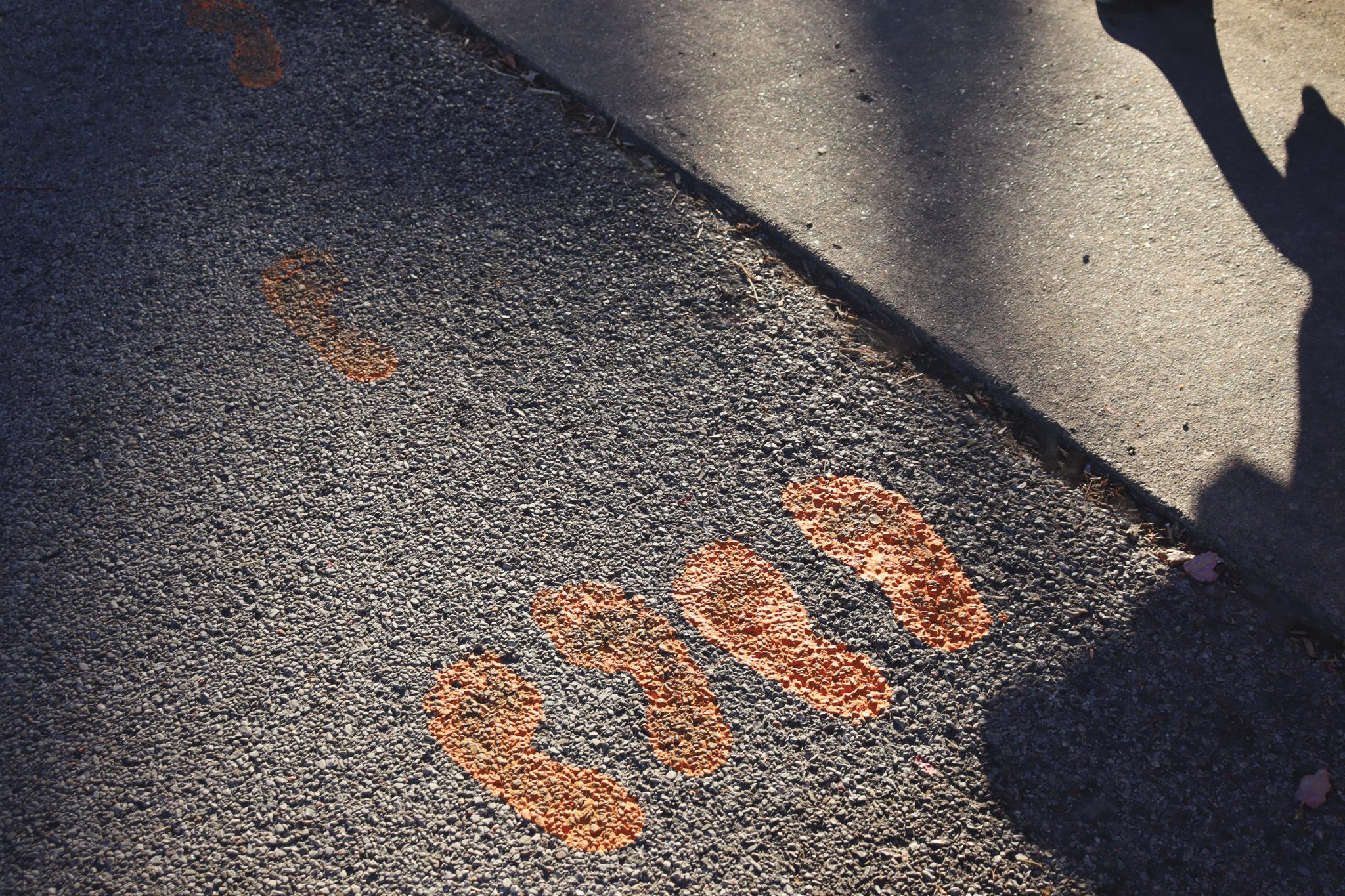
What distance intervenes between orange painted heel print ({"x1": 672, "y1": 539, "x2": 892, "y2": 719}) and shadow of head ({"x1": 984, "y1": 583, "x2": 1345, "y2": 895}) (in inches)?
10.5

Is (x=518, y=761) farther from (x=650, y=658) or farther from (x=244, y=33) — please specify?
(x=244, y=33)

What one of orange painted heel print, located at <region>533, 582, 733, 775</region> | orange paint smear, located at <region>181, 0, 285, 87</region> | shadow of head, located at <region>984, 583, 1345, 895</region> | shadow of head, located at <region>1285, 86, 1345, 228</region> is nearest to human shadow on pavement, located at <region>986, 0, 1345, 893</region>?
shadow of head, located at <region>984, 583, 1345, 895</region>

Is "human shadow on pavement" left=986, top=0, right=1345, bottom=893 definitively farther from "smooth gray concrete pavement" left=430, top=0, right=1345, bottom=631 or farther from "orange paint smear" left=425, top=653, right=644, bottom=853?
"orange paint smear" left=425, top=653, right=644, bottom=853

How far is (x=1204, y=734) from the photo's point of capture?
1766mm

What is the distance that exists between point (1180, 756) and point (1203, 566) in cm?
44

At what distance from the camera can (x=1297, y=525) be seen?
2.00 meters

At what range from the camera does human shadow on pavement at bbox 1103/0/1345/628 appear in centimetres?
199

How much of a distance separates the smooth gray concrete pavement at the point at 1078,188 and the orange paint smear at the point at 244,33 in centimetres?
61

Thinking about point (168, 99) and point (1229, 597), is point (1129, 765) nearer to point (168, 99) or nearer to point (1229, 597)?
point (1229, 597)

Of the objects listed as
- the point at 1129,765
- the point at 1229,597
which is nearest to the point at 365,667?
the point at 1129,765

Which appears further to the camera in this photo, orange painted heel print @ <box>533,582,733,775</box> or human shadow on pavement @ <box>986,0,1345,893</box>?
orange painted heel print @ <box>533,582,733,775</box>

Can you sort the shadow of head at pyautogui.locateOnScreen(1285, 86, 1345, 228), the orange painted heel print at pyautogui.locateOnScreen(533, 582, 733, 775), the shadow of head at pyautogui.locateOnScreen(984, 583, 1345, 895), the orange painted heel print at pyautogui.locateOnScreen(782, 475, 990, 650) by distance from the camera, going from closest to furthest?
the shadow of head at pyautogui.locateOnScreen(984, 583, 1345, 895), the orange painted heel print at pyautogui.locateOnScreen(533, 582, 733, 775), the orange painted heel print at pyautogui.locateOnScreen(782, 475, 990, 650), the shadow of head at pyautogui.locateOnScreen(1285, 86, 1345, 228)

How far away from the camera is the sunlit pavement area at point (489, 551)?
5.58 feet

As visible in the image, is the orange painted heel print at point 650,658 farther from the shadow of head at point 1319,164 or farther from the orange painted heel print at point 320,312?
the shadow of head at point 1319,164
